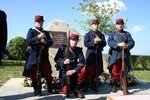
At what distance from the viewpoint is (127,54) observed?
993 centimetres

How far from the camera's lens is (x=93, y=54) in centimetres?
994

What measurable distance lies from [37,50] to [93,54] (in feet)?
5.36

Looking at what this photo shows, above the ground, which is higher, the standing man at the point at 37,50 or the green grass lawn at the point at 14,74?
the standing man at the point at 37,50

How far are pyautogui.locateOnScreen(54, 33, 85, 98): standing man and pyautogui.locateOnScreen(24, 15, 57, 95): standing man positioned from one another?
37cm

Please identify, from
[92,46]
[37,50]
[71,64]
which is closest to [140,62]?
[92,46]

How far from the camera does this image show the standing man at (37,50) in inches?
352

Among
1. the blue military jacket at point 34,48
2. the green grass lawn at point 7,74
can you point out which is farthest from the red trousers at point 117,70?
the green grass lawn at point 7,74

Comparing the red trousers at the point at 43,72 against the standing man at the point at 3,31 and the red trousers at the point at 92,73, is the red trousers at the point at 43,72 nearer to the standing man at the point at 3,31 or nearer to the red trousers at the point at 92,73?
the red trousers at the point at 92,73

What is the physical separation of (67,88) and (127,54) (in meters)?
2.05

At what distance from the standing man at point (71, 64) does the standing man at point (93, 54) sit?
0.77 meters

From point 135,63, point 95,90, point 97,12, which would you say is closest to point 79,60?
point 95,90

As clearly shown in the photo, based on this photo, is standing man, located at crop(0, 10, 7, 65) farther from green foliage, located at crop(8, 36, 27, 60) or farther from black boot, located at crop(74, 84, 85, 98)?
green foliage, located at crop(8, 36, 27, 60)

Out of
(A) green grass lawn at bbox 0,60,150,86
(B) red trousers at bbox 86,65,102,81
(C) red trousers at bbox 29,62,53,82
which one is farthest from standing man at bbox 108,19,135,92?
(A) green grass lawn at bbox 0,60,150,86

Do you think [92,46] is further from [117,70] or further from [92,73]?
[117,70]
